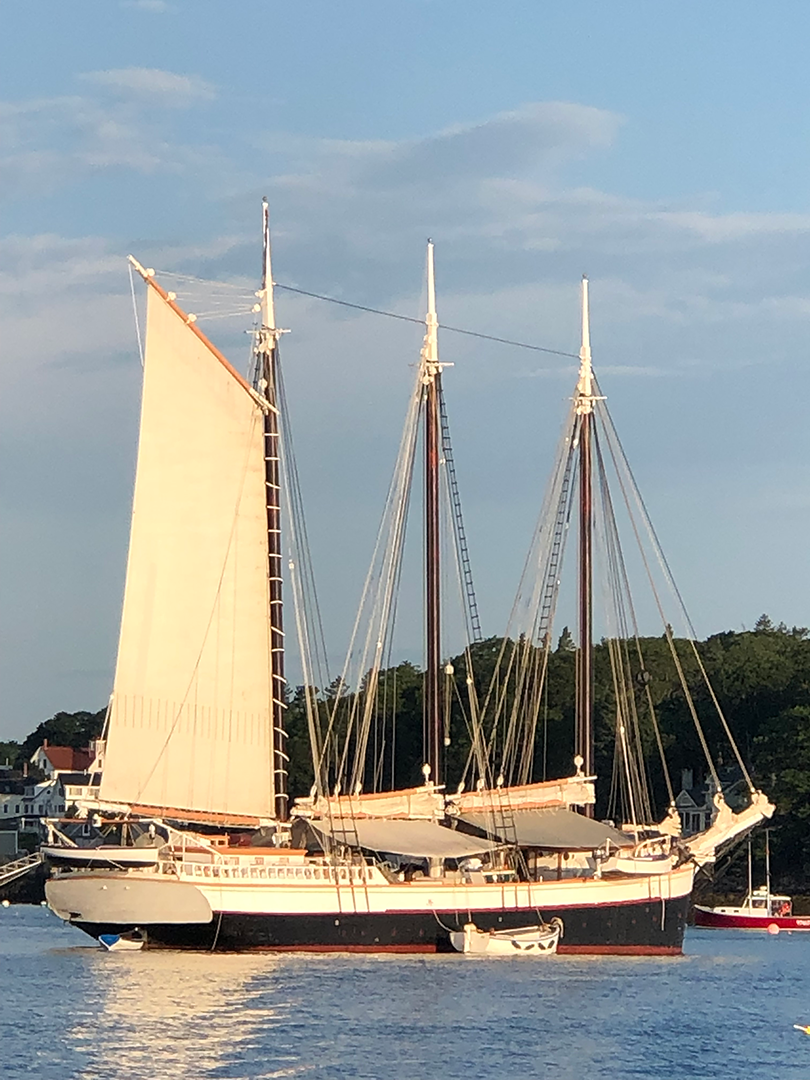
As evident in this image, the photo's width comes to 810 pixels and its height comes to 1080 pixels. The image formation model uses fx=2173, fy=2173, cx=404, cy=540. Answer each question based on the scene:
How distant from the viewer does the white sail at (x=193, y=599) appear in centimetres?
6988

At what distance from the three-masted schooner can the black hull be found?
0.22 ft

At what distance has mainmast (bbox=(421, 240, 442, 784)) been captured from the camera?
7469 centimetres

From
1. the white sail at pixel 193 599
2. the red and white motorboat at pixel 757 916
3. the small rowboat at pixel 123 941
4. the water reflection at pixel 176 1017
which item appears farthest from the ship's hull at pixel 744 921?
the water reflection at pixel 176 1017

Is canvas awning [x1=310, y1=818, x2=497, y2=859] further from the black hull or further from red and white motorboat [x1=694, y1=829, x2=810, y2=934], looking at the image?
red and white motorboat [x1=694, y1=829, x2=810, y2=934]

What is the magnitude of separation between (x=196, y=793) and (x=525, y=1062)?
2532 cm

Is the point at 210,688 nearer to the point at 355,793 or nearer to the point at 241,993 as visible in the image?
the point at 355,793

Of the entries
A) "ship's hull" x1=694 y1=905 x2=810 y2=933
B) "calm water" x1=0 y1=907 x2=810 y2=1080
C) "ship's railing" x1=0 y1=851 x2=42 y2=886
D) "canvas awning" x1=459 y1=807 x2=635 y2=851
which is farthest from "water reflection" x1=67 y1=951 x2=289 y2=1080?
"ship's hull" x1=694 y1=905 x2=810 y2=933

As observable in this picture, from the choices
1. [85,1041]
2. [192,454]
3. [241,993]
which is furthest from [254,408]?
[85,1041]

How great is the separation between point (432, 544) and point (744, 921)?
4342cm

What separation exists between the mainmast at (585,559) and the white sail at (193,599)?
45.6 ft

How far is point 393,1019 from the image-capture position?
52.3 meters

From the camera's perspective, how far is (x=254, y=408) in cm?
7256

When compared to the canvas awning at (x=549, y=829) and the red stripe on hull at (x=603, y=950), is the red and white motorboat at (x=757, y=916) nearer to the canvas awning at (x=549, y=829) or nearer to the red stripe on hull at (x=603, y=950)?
the canvas awning at (x=549, y=829)

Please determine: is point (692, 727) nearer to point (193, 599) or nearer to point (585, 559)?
point (585, 559)
